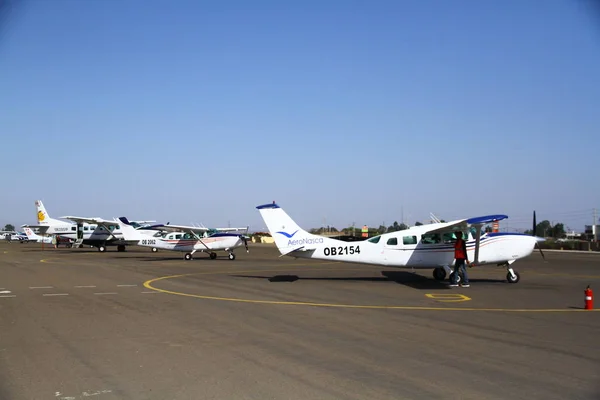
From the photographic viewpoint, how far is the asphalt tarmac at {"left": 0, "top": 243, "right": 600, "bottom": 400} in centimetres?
650

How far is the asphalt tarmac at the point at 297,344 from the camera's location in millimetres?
6500

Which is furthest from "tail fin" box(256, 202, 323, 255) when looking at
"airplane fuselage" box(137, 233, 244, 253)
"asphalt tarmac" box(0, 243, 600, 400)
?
"airplane fuselage" box(137, 233, 244, 253)

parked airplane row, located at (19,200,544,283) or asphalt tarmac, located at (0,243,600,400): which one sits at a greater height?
parked airplane row, located at (19,200,544,283)

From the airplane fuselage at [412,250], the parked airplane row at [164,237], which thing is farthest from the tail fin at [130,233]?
the airplane fuselage at [412,250]

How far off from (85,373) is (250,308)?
675cm

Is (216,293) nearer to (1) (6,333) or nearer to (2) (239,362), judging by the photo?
(1) (6,333)

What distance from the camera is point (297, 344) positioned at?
30.1 feet

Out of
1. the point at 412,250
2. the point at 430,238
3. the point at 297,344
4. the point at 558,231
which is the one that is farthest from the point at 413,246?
the point at 558,231

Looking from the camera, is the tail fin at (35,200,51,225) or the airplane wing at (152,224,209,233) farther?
the tail fin at (35,200,51,225)

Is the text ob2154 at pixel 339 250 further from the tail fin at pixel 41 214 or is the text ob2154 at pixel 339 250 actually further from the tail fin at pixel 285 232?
the tail fin at pixel 41 214

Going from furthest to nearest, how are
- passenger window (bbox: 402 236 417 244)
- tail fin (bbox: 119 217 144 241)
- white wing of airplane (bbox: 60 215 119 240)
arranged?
1. white wing of airplane (bbox: 60 215 119 240)
2. tail fin (bbox: 119 217 144 241)
3. passenger window (bbox: 402 236 417 244)

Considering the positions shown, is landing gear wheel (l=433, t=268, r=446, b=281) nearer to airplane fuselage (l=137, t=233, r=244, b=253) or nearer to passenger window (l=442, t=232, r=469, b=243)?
passenger window (l=442, t=232, r=469, b=243)

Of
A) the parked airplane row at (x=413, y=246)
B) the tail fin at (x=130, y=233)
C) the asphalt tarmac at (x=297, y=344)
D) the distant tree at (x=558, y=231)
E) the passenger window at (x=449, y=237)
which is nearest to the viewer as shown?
the asphalt tarmac at (x=297, y=344)

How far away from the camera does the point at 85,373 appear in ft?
23.5
